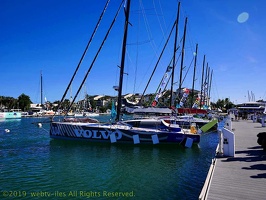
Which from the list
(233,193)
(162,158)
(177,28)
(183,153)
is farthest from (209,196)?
(177,28)

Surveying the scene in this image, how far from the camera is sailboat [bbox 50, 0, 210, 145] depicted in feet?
69.9

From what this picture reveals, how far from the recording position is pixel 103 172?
44.1 feet

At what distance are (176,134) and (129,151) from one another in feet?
15.4

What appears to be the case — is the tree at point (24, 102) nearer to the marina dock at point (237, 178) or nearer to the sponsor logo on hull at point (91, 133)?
the sponsor logo on hull at point (91, 133)

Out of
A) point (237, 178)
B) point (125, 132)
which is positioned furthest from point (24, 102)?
point (237, 178)

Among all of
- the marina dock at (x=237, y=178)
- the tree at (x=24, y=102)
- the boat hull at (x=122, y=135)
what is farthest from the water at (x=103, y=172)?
the tree at (x=24, y=102)

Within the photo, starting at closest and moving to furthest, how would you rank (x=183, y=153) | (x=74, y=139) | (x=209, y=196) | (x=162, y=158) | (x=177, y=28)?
(x=209, y=196), (x=162, y=158), (x=183, y=153), (x=74, y=139), (x=177, y=28)

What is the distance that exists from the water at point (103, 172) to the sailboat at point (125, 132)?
86 cm

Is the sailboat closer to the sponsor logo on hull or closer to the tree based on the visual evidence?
the sponsor logo on hull

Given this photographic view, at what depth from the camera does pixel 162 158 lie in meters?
17.2

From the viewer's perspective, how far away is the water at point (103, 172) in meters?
10.4

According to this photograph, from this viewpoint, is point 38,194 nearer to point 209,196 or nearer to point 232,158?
point 209,196

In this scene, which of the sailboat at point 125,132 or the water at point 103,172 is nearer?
the water at point 103,172

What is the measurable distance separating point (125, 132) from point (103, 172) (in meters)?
8.30
